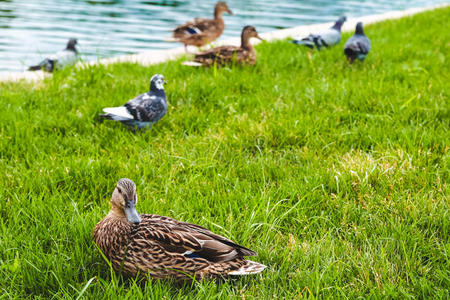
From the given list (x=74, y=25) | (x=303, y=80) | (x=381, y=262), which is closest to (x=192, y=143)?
(x=381, y=262)

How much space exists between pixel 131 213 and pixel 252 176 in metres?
1.31

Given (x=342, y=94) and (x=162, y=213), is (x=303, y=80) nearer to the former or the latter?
(x=342, y=94)

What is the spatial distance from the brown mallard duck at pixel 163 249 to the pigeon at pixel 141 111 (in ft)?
5.84

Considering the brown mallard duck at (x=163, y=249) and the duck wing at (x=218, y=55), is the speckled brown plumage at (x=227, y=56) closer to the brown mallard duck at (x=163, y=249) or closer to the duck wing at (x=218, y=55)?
the duck wing at (x=218, y=55)

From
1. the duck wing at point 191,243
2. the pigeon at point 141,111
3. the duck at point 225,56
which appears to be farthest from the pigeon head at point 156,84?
the duck wing at point 191,243

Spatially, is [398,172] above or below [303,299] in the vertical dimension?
above

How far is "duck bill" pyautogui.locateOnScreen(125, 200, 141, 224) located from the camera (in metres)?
2.41

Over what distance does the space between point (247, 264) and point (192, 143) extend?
5.95 feet

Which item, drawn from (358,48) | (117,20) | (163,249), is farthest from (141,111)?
(117,20)

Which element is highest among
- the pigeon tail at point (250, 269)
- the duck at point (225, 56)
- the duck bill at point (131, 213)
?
the duck at point (225, 56)

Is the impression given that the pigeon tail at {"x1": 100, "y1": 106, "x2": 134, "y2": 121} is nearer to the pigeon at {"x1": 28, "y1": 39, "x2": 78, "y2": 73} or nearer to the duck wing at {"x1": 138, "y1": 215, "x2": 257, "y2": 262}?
the duck wing at {"x1": 138, "y1": 215, "x2": 257, "y2": 262}

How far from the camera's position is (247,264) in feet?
8.05

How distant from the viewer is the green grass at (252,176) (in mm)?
2412

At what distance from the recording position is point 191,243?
2.42 m
